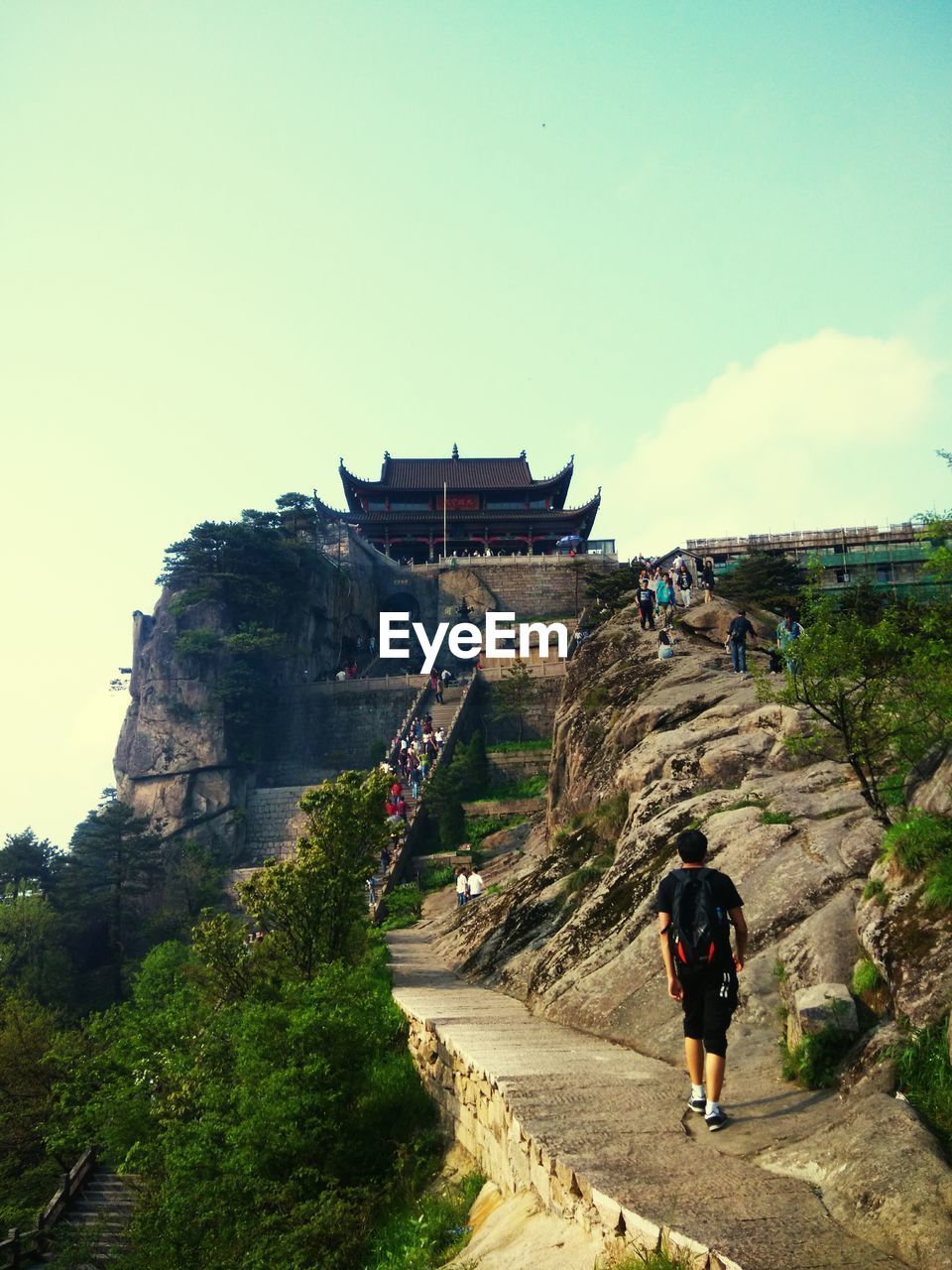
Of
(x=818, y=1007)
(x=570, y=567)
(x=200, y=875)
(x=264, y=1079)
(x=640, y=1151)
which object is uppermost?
(x=570, y=567)

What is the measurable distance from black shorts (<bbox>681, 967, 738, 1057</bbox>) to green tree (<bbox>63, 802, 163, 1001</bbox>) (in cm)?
2739

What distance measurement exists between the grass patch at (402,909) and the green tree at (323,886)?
7161 mm

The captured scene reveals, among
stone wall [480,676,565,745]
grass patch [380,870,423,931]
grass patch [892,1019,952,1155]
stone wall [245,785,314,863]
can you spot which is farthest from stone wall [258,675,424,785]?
grass patch [892,1019,952,1155]

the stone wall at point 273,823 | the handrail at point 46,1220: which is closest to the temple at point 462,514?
the stone wall at point 273,823

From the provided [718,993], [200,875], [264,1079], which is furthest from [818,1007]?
[200,875]

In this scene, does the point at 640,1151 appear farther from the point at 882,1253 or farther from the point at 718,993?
the point at 882,1253

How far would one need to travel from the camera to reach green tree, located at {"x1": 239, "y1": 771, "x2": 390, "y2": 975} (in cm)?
1287

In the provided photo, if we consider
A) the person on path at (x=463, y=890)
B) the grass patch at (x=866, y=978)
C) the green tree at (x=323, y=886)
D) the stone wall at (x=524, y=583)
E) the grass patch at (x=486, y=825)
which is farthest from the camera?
the stone wall at (x=524, y=583)

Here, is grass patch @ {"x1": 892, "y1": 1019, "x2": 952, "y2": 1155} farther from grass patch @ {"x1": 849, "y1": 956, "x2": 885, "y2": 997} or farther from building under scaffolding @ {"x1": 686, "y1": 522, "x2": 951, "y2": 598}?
building under scaffolding @ {"x1": 686, "y1": 522, "x2": 951, "y2": 598}

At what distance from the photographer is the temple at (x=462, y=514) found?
55938 millimetres

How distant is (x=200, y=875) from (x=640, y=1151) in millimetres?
29379

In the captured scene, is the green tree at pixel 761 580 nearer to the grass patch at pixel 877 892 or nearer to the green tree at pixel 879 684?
the green tree at pixel 879 684

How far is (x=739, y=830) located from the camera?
7926 millimetres

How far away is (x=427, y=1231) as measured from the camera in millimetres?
5328
